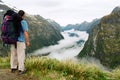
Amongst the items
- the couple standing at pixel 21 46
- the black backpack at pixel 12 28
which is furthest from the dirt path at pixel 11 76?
the black backpack at pixel 12 28

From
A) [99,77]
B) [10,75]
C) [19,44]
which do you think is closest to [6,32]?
[19,44]

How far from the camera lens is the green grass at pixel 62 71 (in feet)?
44.6

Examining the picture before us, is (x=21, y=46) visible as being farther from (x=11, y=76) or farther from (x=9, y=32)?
(x=11, y=76)

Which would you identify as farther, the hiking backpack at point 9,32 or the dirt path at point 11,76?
the hiking backpack at point 9,32

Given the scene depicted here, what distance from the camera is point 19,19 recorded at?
1384cm

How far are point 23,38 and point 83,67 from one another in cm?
271

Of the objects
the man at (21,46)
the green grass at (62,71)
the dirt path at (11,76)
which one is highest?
the man at (21,46)

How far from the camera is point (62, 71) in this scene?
1409 centimetres

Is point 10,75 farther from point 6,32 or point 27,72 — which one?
point 6,32

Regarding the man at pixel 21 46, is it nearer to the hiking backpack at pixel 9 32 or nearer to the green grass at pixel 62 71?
the hiking backpack at pixel 9 32

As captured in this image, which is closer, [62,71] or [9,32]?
[9,32]

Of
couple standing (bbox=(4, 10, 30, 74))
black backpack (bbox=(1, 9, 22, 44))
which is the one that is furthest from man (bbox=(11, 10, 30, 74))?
black backpack (bbox=(1, 9, 22, 44))

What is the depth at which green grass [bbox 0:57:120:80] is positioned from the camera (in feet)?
44.6

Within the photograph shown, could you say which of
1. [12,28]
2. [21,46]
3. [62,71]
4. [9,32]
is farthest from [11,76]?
[62,71]
